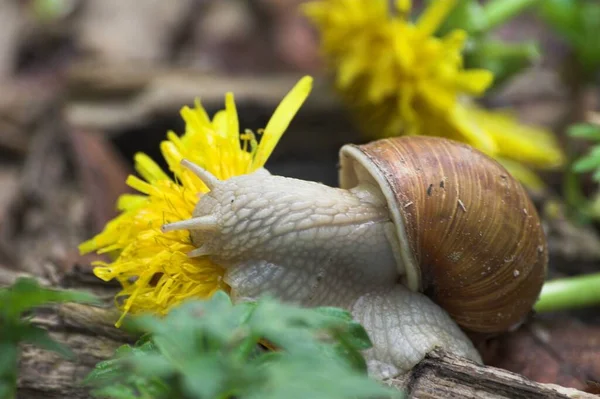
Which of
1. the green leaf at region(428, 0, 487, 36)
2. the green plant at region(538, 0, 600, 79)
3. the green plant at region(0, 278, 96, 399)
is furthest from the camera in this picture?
the green plant at region(538, 0, 600, 79)

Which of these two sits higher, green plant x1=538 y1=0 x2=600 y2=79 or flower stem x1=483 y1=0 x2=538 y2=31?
flower stem x1=483 y1=0 x2=538 y2=31

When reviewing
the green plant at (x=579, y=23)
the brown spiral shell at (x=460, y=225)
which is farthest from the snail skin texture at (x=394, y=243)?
the green plant at (x=579, y=23)

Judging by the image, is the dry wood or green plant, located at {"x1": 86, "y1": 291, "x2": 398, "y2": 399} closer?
green plant, located at {"x1": 86, "y1": 291, "x2": 398, "y2": 399}

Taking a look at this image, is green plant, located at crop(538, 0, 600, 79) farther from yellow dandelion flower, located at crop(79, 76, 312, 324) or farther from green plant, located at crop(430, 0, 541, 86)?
yellow dandelion flower, located at crop(79, 76, 312, 324)

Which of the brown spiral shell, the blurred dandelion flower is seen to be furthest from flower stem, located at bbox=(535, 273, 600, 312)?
the blurred dandelion flower

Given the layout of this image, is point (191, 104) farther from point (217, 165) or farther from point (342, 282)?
point (342, 282)

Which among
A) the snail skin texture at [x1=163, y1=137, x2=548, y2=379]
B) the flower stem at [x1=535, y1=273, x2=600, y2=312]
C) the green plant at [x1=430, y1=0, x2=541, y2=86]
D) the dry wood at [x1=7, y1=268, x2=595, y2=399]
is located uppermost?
the green plant at [x1=430, y1=0, x2=541, y2=86]
